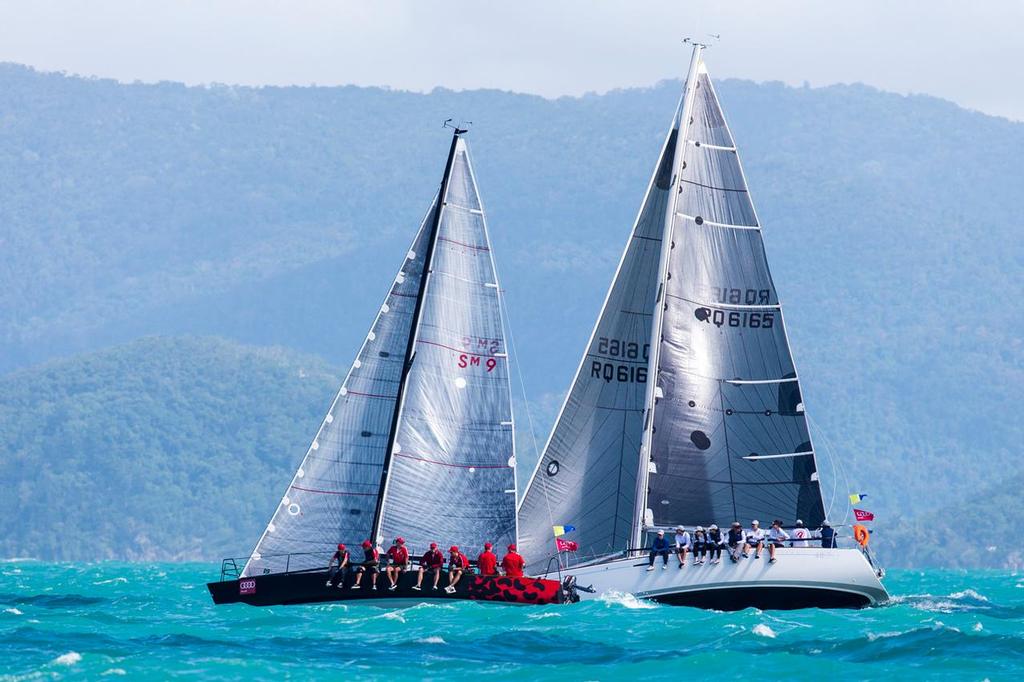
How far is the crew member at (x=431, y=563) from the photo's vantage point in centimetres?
4928

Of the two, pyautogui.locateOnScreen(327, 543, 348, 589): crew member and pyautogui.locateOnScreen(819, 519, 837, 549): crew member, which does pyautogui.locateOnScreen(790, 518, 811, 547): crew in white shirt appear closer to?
pyautogui.locateOnScreen(819, 519, 837, 549): crew member

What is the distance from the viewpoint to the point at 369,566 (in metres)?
49.7

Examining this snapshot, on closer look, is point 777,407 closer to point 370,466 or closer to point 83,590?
point 370,466

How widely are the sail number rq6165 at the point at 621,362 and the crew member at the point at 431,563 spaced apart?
7.56 m

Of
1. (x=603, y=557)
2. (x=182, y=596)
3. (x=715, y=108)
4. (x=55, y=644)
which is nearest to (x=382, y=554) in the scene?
(x=603, y=557)

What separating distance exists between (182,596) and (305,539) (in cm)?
2020

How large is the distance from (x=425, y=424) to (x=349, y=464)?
231 cm

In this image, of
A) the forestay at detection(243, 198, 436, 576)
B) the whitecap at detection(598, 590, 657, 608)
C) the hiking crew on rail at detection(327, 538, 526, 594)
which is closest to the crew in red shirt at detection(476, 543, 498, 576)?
the hiking crew on rail at detection(327, 538, 526, 594)

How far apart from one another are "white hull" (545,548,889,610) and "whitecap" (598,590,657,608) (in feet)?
0.47

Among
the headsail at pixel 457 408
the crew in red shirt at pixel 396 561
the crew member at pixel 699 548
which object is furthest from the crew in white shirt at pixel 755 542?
the crew in red shirt at pixel 396 561

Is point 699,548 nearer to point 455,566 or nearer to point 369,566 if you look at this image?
point 455,566

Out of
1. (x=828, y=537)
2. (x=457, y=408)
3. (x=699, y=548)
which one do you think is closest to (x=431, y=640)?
(x=699, y=548)

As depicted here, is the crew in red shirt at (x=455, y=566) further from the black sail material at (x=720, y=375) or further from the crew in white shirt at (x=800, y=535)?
the crew in white shirt at (x=800, y=535)

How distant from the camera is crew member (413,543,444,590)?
49.3 metres
